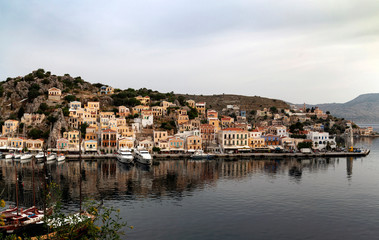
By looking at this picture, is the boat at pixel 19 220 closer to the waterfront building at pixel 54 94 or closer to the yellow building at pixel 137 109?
the yellow building at pixel 137 109

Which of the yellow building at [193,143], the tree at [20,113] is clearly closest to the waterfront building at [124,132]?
the yellow building at [193,143]

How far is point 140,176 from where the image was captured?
2085 inches

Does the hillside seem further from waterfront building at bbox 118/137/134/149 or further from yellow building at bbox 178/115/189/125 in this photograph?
waterfront building at bbox 118/137/134/149

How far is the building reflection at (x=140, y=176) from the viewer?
4056 cm

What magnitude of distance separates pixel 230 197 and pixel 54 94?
93679 millimetres

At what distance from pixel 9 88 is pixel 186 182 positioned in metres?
99.5

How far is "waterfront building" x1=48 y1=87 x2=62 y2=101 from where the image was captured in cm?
11288

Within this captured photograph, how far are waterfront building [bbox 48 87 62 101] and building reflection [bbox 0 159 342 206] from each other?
50.8m

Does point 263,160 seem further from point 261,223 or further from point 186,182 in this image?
point 261,223

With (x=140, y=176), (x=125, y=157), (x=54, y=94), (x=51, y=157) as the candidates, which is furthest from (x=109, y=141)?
(x=54, y=94)

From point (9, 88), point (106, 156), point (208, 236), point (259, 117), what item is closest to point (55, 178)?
point (106, 156)

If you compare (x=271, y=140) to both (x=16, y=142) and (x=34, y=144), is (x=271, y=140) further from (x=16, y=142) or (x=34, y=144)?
(x=16, y=142)

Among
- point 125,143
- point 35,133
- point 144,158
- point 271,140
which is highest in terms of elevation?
point 35,133

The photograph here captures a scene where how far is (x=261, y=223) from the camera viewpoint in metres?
30.6
